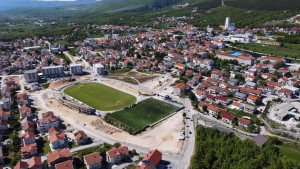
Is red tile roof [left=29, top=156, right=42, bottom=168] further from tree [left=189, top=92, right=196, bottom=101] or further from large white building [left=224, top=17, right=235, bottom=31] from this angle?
large white building [left=224, top=17, right=235, bottom=31]

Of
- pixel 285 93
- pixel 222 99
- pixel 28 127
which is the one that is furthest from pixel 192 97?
pixel 28 127

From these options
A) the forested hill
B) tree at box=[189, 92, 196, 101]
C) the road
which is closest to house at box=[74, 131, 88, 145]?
tree at box=[189, 92, 196, 101]

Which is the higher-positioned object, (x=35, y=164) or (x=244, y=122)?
(x=244, y=122)

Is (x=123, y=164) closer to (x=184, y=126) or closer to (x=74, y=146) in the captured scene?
(x=74, y=146)

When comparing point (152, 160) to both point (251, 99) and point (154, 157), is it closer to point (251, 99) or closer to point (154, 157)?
point (154, 157)

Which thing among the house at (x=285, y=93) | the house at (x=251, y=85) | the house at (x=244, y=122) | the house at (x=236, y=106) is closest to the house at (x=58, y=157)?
the house at (x=244, y=122)

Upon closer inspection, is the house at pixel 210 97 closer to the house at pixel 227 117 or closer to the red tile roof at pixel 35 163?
the house at pixel 227 117
